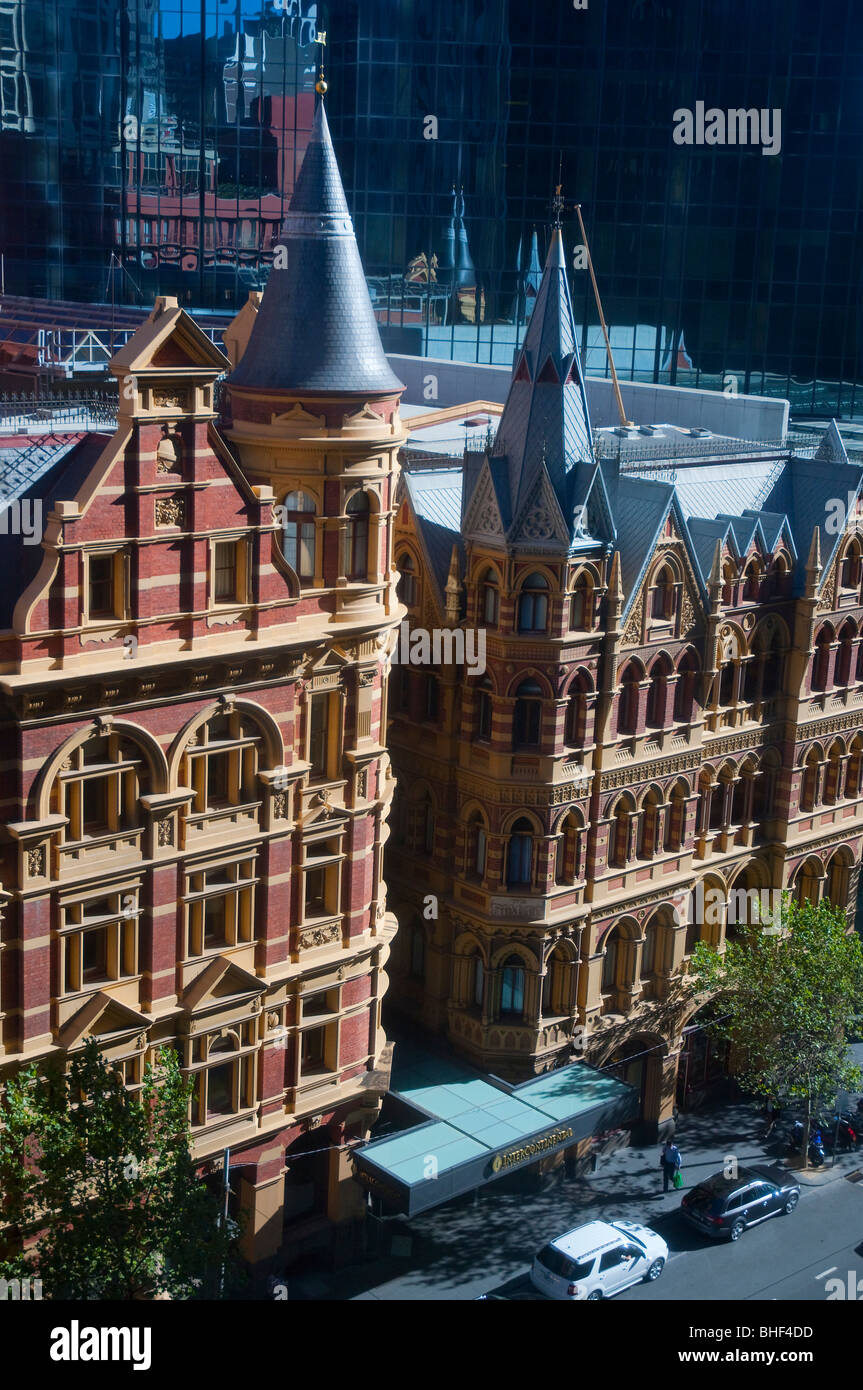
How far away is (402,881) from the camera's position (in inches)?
Answer: 2341

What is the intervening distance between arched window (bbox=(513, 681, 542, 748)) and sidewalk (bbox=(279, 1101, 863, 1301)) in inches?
565

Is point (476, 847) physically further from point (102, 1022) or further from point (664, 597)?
point (102, 1022)

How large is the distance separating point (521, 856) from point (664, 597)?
976 cm

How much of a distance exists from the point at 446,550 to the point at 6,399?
15649mm

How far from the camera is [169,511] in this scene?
42500 millimetres

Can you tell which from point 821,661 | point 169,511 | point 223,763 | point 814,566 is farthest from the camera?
point 821,661

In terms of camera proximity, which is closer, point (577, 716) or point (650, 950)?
point (577, 716)

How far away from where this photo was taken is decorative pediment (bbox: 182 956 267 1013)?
149 ft

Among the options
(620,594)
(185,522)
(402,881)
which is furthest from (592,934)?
(185,522)

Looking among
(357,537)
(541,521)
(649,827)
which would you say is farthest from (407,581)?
(649,827)

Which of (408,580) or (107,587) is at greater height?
(107,587)

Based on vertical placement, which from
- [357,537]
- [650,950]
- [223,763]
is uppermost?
[357,537]

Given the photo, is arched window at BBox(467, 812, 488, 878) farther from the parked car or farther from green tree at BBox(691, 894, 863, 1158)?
the parked car

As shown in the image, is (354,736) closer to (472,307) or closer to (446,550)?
(446,550)
